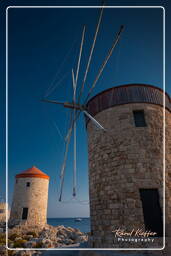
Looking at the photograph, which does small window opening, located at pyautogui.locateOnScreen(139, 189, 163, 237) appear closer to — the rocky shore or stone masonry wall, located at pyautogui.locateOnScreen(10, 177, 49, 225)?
the rocky shore

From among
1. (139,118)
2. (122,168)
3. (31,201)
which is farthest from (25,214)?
(139,118)

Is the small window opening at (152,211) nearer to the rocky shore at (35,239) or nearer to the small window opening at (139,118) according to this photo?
the small window opening at (139,118)

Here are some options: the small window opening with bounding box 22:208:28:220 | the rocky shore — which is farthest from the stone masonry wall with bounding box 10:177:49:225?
the rocky shore

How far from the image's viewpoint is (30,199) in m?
18.7

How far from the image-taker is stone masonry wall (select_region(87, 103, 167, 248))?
6532 mm

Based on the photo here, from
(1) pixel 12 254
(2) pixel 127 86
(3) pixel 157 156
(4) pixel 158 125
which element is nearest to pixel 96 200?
(3) pixel 157 156

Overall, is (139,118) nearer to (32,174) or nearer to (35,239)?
(35,239)

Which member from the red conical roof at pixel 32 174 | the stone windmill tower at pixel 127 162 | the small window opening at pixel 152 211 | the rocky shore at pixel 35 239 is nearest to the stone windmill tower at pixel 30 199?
the red conical roof at pixel 32 174

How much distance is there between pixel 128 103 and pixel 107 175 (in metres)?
3.46

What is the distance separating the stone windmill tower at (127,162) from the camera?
6449mm

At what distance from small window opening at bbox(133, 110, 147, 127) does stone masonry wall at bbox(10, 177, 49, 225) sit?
51.1ft

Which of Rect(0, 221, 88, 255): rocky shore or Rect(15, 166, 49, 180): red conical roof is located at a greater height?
Rect(15, 166, 49, 180): red conical roof

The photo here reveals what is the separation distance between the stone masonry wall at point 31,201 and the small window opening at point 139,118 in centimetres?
1556

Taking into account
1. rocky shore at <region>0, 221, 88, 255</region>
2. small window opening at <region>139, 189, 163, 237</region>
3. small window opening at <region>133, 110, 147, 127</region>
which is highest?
small window opening at <region>133, 110, 147, 127</region>
